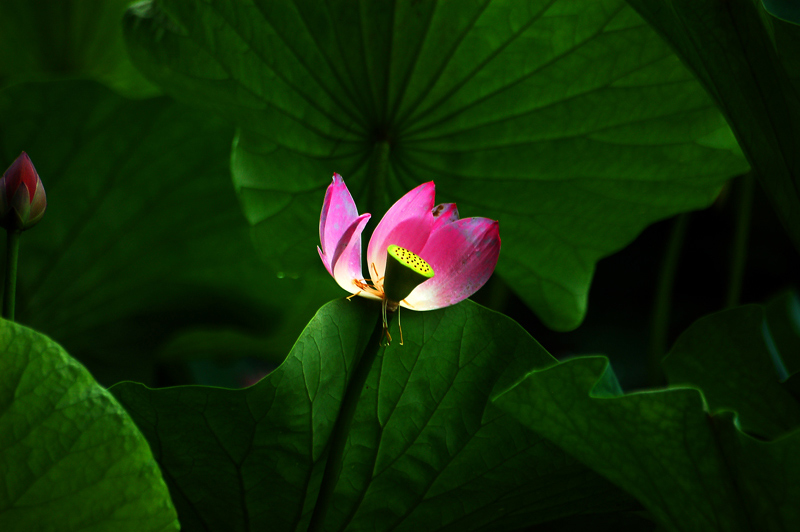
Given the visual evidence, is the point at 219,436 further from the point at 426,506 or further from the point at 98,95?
the point at 98,95

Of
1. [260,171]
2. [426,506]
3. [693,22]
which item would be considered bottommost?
[426,506]

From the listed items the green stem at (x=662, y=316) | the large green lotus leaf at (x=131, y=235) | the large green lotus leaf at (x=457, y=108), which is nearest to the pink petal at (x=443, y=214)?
the large green lotus leaf at (x=457, y=108)

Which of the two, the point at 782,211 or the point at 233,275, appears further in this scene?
the point at 233,275

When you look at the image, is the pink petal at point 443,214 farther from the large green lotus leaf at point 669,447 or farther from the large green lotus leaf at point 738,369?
the large green lotus leaf at point 738,369

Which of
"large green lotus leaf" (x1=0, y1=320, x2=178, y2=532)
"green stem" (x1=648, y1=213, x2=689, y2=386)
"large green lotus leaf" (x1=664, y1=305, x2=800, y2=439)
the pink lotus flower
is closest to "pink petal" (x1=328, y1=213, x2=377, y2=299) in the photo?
the pink lotus flower

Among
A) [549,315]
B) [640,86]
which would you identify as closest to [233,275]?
[549,315]

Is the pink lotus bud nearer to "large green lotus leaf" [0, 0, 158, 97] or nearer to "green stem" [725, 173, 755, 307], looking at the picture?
"large green lotus leaf" [0, 0, 158, 97]

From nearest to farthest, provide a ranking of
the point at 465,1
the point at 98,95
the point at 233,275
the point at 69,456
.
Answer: the point at 69,456 → the point at 465,1 → the point at 98,95 → the point at 233,275
